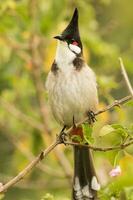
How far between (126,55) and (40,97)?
2.45 feet

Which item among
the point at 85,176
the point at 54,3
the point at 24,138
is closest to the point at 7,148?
the point at 24,138

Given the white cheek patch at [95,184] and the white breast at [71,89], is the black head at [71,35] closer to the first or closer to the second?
the white breast at [71,89]

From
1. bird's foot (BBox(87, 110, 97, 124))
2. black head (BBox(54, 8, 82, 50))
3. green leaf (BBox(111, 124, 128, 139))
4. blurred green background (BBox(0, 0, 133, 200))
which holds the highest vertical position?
blurred green background (BBox(0, 0, 133, 200))

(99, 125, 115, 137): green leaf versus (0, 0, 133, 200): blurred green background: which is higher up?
(0, 0, 133, 200): blurred green background

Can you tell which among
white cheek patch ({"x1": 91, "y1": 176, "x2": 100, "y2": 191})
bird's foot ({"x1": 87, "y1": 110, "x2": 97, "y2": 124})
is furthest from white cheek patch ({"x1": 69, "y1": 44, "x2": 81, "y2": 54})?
white cheek patch ({"x1": 91, "y1": 176, "x2": 100, "y2": 191})

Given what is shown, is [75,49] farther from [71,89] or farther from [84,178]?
[84,178]

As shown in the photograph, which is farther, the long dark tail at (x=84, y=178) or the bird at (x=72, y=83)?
the bird at (x=72, y=83)

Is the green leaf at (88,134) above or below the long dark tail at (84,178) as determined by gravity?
below

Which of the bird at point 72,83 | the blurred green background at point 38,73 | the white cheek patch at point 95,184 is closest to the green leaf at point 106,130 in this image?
the white cheek patch at point 95,184

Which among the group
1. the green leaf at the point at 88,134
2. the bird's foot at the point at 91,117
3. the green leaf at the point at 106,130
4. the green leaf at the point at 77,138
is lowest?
the green leaf at the point at 106,130

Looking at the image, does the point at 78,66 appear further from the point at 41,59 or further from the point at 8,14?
the point at 41,59

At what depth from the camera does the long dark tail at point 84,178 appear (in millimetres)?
2912

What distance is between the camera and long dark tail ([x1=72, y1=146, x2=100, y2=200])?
2.91 m

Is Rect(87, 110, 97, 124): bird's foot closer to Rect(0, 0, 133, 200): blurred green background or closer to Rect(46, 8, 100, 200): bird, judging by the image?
Rect(46, 8, 100, 200): bird
